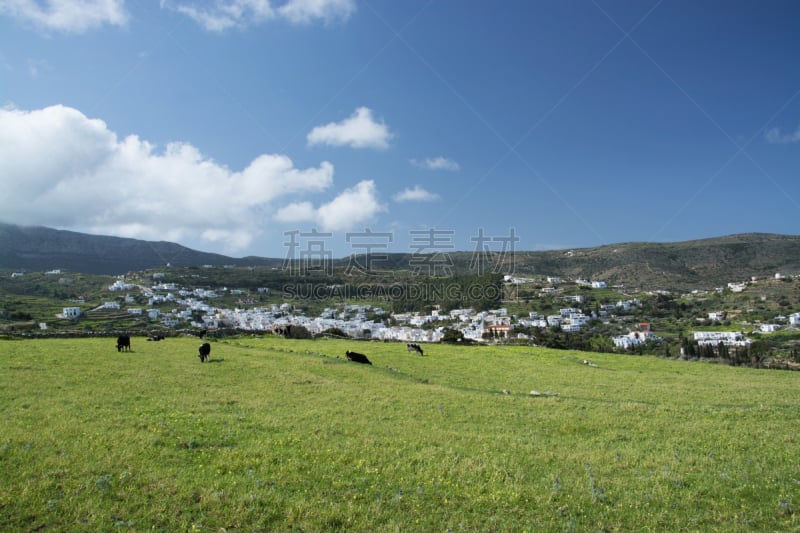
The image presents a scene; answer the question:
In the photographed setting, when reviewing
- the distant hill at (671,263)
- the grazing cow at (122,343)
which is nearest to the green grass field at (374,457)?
the grazing cow at (122,343)

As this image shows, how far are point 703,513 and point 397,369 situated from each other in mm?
22858

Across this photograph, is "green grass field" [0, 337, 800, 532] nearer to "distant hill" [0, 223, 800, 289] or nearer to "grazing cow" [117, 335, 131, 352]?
"grazing cow" [117, 335, 131, 352]

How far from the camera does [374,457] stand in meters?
10.1

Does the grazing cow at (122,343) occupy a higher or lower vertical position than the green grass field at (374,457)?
lower

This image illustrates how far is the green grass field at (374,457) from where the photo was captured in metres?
7.38

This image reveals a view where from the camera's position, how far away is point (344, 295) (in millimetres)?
166750

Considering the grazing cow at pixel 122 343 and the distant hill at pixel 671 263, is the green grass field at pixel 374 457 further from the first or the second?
the distant hill at pixel 671 263

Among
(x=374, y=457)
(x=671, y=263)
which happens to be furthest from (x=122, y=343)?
(x=671, y=263)

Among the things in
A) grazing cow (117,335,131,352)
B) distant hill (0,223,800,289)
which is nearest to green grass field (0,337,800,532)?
grazing cow (117,335,131,352)

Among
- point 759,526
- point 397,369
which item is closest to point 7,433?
point 759,526

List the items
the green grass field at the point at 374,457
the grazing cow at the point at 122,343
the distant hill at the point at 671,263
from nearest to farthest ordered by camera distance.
A: the green grass field at the point at 374,457 < the grazing cow at the point at 122,343 < the distant hill at the point at 671,263

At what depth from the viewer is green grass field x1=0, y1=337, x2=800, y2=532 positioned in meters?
7.38

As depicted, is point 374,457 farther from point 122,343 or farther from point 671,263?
point 671,263

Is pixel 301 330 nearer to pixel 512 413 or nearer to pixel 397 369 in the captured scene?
pixel 397 369
